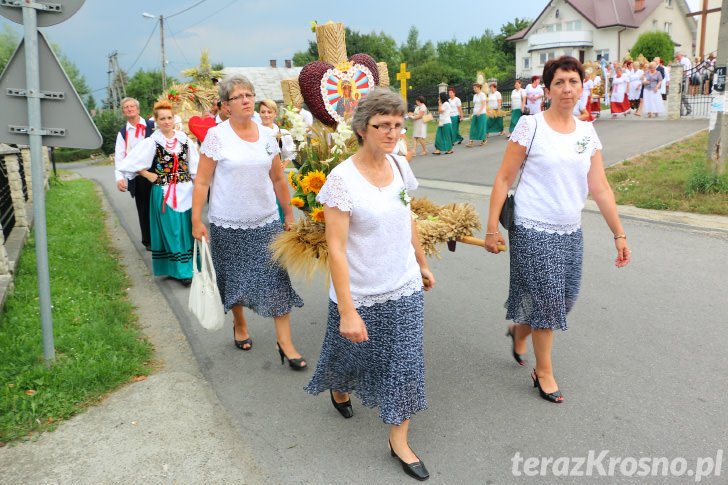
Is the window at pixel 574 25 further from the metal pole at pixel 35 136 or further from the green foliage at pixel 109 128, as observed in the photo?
the metal pole at pixel 35 136

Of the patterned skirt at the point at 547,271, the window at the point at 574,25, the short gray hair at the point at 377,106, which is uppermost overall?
the window at the point at 574,25

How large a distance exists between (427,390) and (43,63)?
3339 mm

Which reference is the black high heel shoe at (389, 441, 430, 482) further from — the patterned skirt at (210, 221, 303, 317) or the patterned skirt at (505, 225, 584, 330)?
the patterned skirt at (210, 221, 303, 317)

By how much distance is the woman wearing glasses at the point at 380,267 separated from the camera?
111 inches

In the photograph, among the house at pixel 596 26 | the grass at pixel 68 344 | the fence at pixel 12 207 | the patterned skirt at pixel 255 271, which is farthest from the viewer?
the house at pixel 596 26

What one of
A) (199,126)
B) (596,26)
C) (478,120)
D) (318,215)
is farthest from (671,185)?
(596,26)

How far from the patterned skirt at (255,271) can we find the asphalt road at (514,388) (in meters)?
0.48

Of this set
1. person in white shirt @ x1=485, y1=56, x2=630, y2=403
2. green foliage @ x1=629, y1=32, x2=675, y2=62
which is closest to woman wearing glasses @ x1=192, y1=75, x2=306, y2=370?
person in white shirt @ x1=485, y1=56, x2=630, y2=403

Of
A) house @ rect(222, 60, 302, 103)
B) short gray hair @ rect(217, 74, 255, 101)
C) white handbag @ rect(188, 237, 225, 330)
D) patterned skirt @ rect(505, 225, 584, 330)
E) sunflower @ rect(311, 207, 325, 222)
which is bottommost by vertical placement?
white handbag @ rect(188, 237, 225, 330)

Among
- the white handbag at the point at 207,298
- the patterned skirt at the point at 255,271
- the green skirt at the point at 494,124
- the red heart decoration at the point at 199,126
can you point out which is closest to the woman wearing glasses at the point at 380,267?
the patterned skirt at the point at 255,271

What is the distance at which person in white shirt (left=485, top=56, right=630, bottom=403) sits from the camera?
3.45 m

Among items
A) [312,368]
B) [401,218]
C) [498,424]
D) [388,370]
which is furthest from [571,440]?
[312,368]

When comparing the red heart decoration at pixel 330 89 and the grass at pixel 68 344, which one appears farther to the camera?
the red heart decoration at pixel 330 89

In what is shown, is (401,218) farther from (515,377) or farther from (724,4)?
(724,4)
